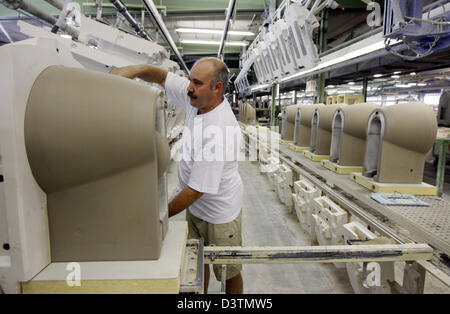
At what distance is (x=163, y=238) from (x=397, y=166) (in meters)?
1.68

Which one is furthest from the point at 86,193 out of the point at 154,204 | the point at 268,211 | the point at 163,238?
the point at 268,211

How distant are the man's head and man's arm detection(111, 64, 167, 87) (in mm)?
265

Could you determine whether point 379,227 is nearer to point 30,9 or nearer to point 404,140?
point 404,140

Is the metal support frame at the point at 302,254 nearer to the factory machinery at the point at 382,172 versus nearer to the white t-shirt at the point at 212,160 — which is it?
the factory machinery at the point at 382,172

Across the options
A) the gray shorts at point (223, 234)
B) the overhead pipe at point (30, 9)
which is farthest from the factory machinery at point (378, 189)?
the overhead pipe at point (30, 9)

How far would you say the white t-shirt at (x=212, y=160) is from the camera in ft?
3.87

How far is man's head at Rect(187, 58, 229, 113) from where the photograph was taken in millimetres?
1243

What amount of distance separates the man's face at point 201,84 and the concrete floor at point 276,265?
1137 millimetres

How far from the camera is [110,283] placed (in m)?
0.70

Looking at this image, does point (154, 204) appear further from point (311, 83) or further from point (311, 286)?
point (311, 83)

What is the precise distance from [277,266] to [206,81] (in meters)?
1.84

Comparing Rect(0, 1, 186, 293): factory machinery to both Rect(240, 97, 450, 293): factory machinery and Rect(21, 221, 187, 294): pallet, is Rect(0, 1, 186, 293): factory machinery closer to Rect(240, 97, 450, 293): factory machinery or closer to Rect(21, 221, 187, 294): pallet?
Rect(21, 221, 187, 294): pallet

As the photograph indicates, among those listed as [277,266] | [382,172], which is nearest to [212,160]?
[382,172]

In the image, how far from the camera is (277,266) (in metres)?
2.43
